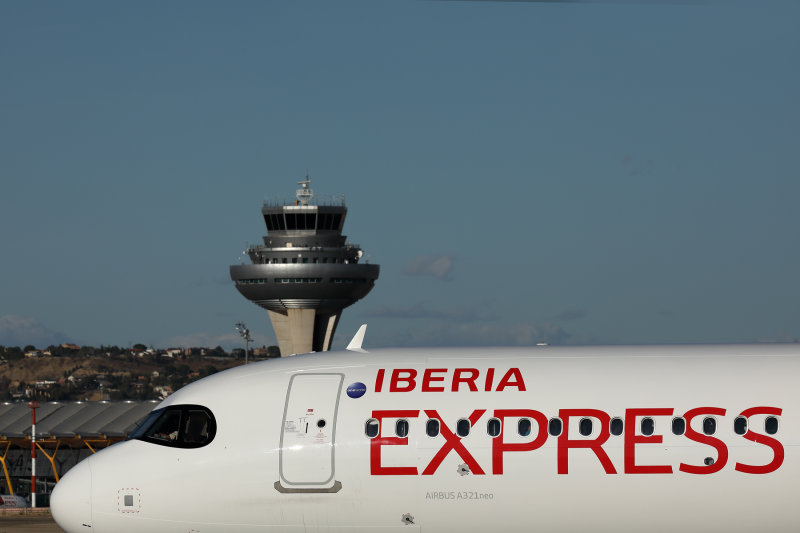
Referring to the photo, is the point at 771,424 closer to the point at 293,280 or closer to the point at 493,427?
the point at 493,427

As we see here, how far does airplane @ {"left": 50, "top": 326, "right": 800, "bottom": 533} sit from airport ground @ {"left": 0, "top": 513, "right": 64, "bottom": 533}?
55.2 ft

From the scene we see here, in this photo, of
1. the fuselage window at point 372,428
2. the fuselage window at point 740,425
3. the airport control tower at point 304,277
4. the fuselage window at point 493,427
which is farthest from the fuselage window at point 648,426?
the airport control tower at point 304,277

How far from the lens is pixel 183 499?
2330 centimetres

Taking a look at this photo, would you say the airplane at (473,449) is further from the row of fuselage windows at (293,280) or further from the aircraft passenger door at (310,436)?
the row of fuselage windows at (293,280)

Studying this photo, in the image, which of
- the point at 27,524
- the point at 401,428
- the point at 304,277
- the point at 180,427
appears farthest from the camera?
the point at 304,277

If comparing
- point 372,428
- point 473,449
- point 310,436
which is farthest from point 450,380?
point 310,436

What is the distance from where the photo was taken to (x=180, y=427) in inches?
938

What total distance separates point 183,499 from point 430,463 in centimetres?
451

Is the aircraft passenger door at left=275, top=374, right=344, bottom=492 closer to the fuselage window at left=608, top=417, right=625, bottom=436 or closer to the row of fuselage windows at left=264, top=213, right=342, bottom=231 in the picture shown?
the fuselage window at left=608, top=417, right=625, bottom=436

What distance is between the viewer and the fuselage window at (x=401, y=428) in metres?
23.1

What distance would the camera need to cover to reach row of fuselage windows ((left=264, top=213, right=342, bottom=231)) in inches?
7234

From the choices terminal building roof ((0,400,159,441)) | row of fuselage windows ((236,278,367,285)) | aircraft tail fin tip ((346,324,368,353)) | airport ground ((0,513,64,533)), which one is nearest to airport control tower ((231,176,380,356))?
row of fuselage windows ((236,278,367,285))

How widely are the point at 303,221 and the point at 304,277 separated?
31.3 ft

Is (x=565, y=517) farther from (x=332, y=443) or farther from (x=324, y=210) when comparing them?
(x=324, y=210)
